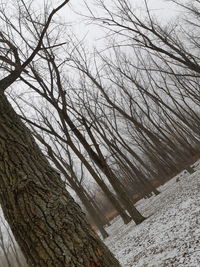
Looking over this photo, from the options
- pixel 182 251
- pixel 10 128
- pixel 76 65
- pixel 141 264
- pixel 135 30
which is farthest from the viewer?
pixel 76 65

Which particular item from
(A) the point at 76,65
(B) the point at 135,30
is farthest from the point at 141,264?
(A) the point at 76,65

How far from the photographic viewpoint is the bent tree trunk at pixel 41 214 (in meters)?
2.04

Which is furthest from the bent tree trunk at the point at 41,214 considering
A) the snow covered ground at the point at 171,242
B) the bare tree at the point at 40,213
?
the snow covered ground at the point at 171,242

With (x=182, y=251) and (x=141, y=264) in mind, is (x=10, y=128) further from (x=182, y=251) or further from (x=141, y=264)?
(x=141, y=264)

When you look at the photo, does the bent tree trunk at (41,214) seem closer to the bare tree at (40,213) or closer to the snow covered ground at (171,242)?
the bare tree at (40,213)

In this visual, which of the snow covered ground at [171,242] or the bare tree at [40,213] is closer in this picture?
the bare tree at [40,213]

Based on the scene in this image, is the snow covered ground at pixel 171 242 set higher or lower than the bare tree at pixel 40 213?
lower

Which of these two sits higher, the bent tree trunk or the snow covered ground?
the bent tree trunk

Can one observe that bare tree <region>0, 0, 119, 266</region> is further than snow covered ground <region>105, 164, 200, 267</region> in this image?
No

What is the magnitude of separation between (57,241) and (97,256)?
0.32 meters

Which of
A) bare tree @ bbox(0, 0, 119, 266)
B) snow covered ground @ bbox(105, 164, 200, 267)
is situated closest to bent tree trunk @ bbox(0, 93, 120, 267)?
bare tree @ bbox(0, 0, 119, 266)

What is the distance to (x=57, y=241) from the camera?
206 centimetres

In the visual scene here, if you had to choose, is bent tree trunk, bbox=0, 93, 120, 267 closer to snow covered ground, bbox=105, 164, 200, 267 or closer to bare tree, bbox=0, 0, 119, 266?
bare tree, bbox=0, 0, 119, 266

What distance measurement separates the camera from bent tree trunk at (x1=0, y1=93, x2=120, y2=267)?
2045 millimetres
